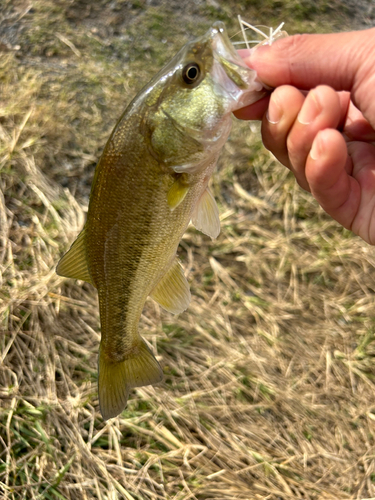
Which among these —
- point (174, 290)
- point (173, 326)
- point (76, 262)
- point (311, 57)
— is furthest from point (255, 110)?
point (173, 326)

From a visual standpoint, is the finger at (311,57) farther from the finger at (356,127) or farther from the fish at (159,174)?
the finger at (356,127)

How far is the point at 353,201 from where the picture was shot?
6.79 ft

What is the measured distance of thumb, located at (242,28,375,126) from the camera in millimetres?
1692

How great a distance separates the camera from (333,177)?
1.79 meters

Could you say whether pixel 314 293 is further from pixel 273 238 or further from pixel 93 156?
pixel 93 156

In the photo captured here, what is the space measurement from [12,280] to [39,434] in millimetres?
1174

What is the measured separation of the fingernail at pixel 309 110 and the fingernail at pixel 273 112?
0.09 metres

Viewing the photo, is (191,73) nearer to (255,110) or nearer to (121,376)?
(255,110)

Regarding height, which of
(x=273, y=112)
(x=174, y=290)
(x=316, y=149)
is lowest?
(x=174, y=290)

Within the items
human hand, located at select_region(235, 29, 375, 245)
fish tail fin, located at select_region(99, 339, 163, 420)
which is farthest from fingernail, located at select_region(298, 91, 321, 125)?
fish tail fin, located at select_region(99, 339, 163, 420)

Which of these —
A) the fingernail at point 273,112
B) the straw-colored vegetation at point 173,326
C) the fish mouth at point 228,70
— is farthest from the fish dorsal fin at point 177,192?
the straw-colored vegetation at point 173,326

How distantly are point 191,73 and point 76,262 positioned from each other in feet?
3.09

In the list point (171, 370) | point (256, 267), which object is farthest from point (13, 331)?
point (256, 267)

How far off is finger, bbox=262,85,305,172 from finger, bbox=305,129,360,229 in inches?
6.1
